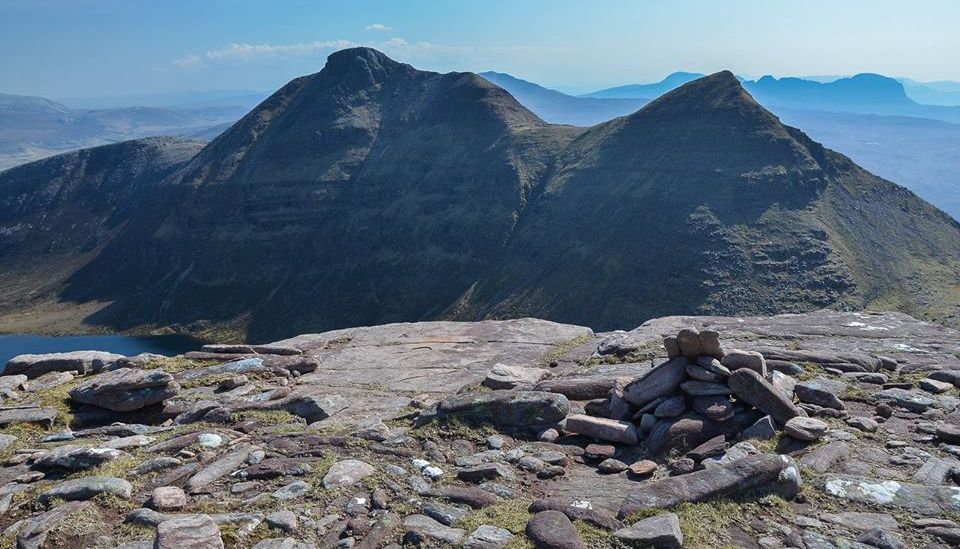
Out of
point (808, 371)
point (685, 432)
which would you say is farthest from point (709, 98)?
point (685, 432)

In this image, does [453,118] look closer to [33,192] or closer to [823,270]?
[823,270]

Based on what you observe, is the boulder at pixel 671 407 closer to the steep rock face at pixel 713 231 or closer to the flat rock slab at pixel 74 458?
the flat rock slab at pixel 74 458

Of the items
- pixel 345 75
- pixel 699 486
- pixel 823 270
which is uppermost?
pixel 345 75

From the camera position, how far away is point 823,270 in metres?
67.2

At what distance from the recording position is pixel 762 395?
9211 mm

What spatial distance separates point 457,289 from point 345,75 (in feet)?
240

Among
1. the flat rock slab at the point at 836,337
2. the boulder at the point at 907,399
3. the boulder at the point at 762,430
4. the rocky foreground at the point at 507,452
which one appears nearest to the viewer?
the rocky foreground at the point at 507,452

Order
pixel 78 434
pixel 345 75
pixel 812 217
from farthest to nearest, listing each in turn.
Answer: pixel 345 75
pixel 812 217
pixel 78 434

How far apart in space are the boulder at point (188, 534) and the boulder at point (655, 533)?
4.10 meters

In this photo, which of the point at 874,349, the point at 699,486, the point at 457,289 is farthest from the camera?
the point at 457,289

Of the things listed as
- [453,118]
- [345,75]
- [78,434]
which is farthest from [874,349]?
[345,75]

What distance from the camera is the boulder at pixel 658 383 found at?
31.8 feet

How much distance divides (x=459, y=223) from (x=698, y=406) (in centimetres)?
9092

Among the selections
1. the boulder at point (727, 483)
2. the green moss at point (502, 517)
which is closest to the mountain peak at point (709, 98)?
the boulder at point (727, 483)
